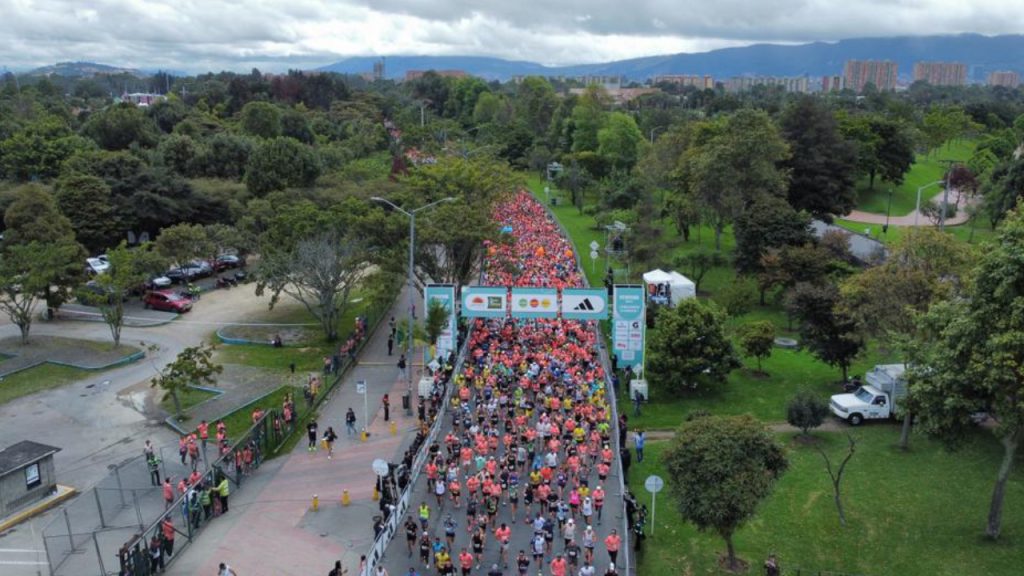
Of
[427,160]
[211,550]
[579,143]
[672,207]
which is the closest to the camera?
[211,550]

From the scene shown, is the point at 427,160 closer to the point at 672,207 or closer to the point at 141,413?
the point at 672,207

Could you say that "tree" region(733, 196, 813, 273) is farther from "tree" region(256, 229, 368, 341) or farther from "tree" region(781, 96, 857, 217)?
"tree" region(256, 229, 368, 341)

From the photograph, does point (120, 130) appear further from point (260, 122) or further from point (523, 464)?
point (523, 464)

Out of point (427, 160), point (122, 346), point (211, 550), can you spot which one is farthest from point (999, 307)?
point (427, 160)

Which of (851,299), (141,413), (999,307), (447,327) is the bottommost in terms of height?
(141,413)

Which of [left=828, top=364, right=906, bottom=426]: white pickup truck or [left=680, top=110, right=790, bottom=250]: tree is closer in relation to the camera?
[left=828, top=364, right=906, bottom=426]: white pickup truck

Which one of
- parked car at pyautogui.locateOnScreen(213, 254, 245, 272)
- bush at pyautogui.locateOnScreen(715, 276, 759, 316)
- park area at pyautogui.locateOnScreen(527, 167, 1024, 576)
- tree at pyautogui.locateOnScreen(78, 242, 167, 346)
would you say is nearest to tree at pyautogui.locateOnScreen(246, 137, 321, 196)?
parked car at pyautogui.locateOnScreen(213, 254, 245, 272)
